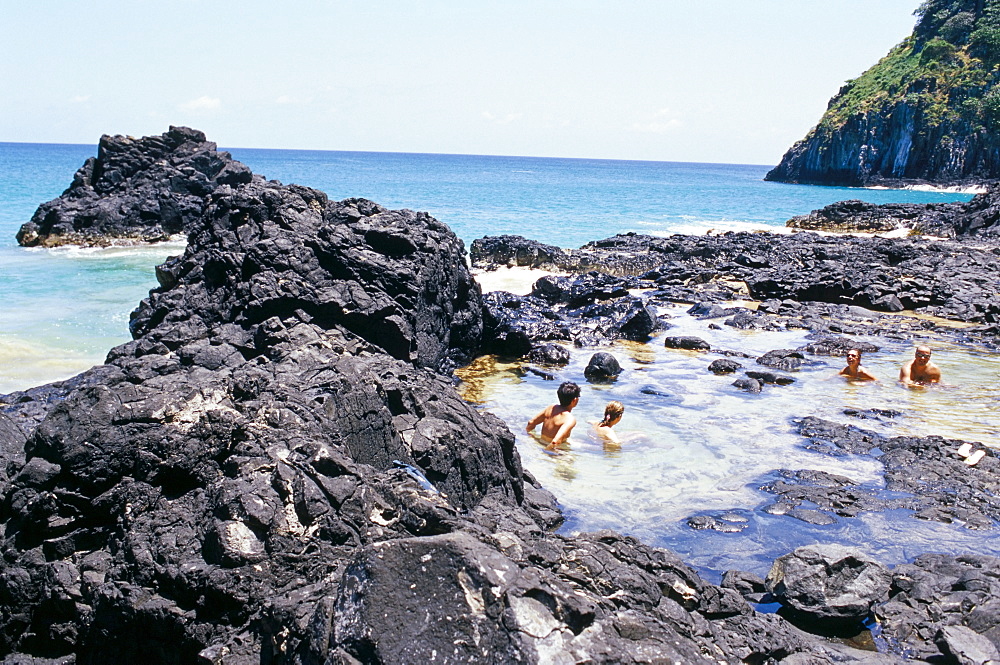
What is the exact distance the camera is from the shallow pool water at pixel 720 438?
7.19 metres

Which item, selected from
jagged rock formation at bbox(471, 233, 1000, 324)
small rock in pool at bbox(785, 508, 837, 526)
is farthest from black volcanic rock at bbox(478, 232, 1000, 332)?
small rock in pool at bbox(785, 508, 837, 526)

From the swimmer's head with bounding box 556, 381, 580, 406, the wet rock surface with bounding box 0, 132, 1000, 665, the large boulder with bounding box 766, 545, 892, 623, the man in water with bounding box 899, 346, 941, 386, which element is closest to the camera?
the wet rock surface with bounding box 0, 132, 1000, 665

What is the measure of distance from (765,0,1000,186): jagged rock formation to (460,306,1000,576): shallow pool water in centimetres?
8251

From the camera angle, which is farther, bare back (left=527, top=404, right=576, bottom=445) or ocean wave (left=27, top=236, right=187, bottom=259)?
ocean wave (left=27, top=236, right=187, bottom=259)

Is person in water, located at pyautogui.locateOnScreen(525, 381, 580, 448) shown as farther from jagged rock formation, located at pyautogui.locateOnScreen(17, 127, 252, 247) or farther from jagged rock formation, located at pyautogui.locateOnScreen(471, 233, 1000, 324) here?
jagged rock formation, located at pyautogui.locateOnScreen(17, 127, 252, 247)

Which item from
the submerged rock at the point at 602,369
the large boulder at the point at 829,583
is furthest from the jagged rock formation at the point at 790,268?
the large boulder at the point at 829,583

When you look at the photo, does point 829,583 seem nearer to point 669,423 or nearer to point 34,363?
point 669,423

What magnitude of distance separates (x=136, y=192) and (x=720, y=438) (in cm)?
3375

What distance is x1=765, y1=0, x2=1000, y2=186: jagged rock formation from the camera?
8300 centimetres

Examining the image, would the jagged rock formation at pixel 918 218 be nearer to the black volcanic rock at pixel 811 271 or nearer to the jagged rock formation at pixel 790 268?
the black volcanic rock at pixel 811 271

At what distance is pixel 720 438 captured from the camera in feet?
33.2

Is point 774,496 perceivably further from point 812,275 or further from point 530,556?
point 812,275

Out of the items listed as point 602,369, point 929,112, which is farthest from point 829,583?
point 929,112

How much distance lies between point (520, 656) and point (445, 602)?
39cm
